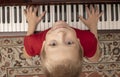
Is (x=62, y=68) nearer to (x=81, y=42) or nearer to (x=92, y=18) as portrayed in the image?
(x=81, y=42)

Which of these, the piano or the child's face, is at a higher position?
the piano

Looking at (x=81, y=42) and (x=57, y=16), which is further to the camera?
(x=57, y=16)

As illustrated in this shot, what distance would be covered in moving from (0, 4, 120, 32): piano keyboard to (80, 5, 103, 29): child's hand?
0.19ft

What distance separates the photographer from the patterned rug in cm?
186

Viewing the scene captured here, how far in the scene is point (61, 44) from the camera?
4.16ft

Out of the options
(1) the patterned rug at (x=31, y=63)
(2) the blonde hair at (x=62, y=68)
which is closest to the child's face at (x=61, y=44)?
(2) the blonde hair at (x=62, y=68)

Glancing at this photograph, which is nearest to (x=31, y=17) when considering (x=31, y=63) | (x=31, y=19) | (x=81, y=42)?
(x=31, y=19)

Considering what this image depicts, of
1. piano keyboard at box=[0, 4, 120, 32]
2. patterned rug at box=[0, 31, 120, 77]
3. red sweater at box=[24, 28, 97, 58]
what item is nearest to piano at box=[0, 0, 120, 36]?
piano keyboard at box=[0, 4, 120, 32]

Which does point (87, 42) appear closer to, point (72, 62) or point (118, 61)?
point (72, 62)

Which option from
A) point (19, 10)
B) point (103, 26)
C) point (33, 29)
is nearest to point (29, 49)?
point (33, 29)

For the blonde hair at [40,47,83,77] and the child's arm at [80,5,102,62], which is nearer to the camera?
the blonde hair at [40,47,83,77]

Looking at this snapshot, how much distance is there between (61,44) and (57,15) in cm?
33

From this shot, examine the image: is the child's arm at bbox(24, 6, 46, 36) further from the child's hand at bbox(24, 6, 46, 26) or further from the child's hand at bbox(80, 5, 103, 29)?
the child's hand at bbox(80, 5, 103, 29)

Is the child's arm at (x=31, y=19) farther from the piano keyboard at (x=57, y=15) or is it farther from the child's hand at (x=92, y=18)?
the child's hand at (x=92, y=18)
